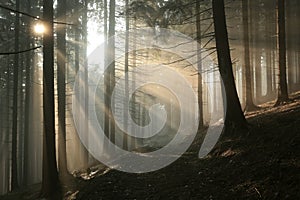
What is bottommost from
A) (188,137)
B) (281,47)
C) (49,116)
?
(188,137)

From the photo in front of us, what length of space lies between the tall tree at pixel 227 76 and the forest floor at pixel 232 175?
504 mm

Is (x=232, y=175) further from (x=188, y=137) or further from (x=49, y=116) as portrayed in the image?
(x=188, y=137)

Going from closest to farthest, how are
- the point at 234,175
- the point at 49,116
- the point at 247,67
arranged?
the point at 234,175 → the point at 49,116 → the point at 247,67

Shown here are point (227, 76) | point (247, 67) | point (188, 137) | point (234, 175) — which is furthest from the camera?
point (188, 137)

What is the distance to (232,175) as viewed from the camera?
8.55 m

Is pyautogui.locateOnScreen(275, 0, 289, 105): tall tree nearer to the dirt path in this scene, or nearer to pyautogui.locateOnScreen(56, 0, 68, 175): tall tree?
the dirt path

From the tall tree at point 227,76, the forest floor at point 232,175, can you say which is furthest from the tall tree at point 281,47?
the tall tree at point 227,76

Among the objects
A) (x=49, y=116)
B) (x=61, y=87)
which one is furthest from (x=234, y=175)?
(x=61, y=87)

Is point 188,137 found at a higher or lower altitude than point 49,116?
lower

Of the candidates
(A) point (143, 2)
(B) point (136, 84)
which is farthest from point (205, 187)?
(B) point (136, 84)

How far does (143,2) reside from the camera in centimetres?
2012

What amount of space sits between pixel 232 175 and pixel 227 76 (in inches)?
156

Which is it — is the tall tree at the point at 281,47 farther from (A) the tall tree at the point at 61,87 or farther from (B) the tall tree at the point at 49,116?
(B) the tall tree at the point at 49,116

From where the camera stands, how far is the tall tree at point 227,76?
36.9 feet
